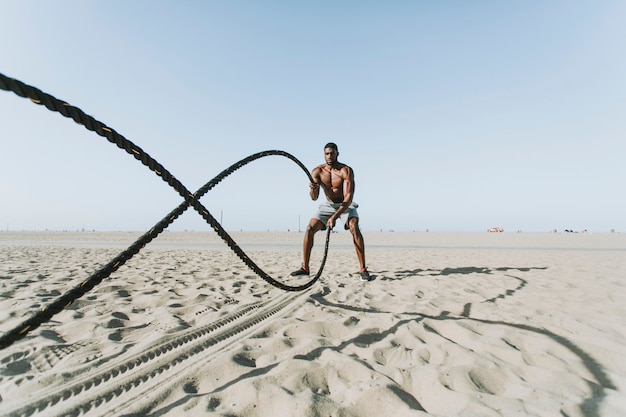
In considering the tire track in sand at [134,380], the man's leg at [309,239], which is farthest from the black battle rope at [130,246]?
the man's leg at [309,239]

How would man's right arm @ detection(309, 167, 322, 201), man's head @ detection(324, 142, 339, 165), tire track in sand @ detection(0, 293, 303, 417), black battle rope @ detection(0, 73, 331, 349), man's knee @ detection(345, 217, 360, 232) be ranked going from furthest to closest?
man's right arm @ detection(309, 167, 322, 201), man's head @ detection(324, 142, 339, 165), man's knee @ detection(345, 217, 360, 232), tire track in sand @ detection(0, 293, 303, 417), black battle rope @ detection(0, 73, 331, 349)

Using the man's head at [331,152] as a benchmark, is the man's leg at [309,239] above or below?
below

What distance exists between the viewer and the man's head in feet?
19.8

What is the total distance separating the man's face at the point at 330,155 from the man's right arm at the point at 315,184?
36cm

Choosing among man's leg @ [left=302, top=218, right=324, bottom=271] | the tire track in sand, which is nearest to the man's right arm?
Result: man's leg @ [left=302, top=218, right=324, bottom=271]

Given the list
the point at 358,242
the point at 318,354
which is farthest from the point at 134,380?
the point at 358,242

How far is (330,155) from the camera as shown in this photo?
6051 mm

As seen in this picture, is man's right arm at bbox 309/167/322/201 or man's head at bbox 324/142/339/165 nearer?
man's head at bbox 324/142/339/165

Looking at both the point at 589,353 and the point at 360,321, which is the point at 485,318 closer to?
the point at 589,353

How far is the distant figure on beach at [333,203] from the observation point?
5.77 m

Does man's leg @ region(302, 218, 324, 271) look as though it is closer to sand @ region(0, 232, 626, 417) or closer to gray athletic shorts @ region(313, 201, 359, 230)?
gray athletic shorts @ region(313, 201, 359, 230)

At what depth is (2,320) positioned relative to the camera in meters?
3.24

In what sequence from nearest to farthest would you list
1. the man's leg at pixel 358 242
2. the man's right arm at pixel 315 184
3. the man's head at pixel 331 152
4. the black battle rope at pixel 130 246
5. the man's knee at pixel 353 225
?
the black battle rope at pixel 130 246 → the man's leg at pixel 358 242 → the man's knee at pixel 353 225 → the man's head at pixel 331 152 → the man's right arm at pixel 315 184

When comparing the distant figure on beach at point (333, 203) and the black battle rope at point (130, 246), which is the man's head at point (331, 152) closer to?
the distant figure on beach at point (333, 203)
